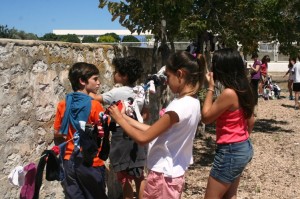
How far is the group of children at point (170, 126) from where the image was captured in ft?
9.15

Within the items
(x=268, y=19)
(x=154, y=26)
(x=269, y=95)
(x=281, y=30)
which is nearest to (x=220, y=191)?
(x=154, y=26)

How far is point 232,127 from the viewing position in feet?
11.0

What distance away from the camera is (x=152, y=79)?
10.8ft

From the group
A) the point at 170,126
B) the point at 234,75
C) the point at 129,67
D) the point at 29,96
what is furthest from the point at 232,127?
the point at 29,96

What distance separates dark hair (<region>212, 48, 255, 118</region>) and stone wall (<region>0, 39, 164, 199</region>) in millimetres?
1369

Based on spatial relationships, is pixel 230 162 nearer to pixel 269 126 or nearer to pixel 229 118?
pixel 229 118

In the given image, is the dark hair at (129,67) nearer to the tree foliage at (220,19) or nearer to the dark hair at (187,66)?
the dark hair at (187,66)

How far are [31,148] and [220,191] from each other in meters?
1.53

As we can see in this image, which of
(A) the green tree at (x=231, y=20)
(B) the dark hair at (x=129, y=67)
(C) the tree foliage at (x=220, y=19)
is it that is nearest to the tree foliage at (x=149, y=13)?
(C) the tree foliage at (x=220, y=19)

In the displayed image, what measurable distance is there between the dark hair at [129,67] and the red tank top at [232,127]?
81cm

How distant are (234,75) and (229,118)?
332 millimetres

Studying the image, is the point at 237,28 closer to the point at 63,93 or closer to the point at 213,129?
the point at 213,129

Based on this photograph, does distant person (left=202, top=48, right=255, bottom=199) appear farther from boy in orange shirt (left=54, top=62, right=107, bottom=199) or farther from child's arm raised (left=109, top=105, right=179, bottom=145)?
boy in orange shirt (left=54, top=62, right=107, bottom=199)

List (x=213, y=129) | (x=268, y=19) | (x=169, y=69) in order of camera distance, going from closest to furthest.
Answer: (x=169, y=69)
(x=268, y=19)
(x=213, y=129)
